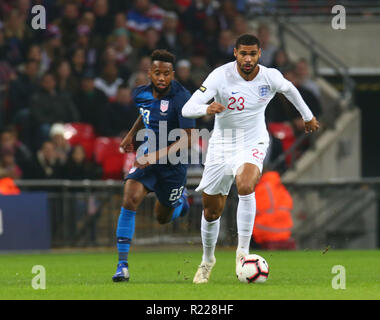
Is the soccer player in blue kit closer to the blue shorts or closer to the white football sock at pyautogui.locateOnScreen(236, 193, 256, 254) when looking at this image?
the blue shorts

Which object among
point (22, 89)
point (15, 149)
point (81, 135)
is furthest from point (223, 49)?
point (15, 149)

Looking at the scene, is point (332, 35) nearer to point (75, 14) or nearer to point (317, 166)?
point (317, 166)

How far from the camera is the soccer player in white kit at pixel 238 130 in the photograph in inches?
377

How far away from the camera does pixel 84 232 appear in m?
16.8

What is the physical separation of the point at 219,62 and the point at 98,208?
188 inches

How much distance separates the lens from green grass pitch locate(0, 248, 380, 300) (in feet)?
27.4

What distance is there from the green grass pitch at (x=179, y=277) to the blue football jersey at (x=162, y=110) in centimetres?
152

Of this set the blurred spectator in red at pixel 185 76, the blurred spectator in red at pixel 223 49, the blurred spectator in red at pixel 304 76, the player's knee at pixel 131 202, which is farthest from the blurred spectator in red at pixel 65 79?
the player's knee at pixel 131 202

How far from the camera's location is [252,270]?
30.4 ft

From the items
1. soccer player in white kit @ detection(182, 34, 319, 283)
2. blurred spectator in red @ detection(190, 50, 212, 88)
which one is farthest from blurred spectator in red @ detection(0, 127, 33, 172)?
soccer player in white kit @ detection(182, 34, 319, 283)

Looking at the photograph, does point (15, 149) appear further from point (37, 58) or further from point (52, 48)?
point (52, 48)

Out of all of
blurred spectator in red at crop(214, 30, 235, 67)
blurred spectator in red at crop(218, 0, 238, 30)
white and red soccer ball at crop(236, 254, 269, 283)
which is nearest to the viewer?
white and red soccer ball at crop(236, 254, 269, 283)

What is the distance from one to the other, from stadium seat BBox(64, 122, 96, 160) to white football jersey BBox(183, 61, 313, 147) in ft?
28.0

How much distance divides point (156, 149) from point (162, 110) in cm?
42
